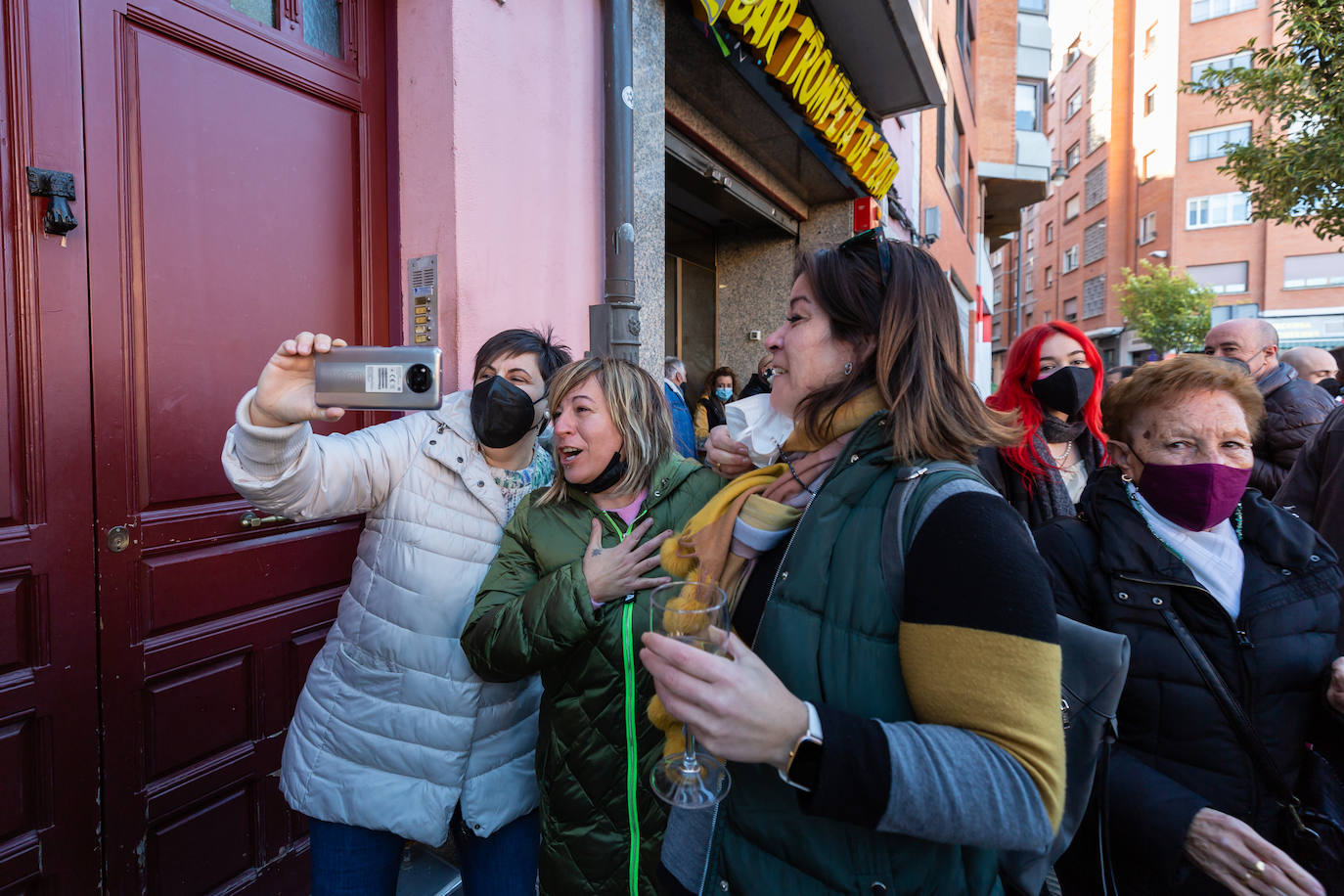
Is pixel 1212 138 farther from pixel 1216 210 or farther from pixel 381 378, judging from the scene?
pixel 381 378

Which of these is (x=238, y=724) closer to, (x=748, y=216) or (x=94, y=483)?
(x=94, y=483)

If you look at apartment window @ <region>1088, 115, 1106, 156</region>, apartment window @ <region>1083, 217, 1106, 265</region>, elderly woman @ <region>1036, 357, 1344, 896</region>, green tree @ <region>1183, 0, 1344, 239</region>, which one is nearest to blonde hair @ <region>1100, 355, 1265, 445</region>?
elderly woman @ <region>1036, 357, 1344, 896</region>

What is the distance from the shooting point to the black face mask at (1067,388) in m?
2.85

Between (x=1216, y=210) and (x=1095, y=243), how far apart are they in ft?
23.1

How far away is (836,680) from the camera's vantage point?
3.51ft

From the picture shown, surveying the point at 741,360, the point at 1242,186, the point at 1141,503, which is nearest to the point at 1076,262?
the point at 1242,186

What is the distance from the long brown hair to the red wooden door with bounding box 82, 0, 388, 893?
2.09 meters

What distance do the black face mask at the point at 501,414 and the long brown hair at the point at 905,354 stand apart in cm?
92

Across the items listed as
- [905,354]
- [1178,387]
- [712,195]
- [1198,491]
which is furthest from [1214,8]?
[905,354]

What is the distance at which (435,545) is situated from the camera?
6.16 feet

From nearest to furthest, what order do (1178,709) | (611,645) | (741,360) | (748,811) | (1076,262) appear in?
(748,811), (1178,709), (611,645), (741,360), (1076,262)

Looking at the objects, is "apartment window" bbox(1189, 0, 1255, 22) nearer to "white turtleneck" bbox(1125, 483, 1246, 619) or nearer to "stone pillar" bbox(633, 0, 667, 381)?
"stone pillar" bbox(633, 0, 667, 381)

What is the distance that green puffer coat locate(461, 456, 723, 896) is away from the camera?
1644 millimetres

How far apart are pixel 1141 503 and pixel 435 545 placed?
1907 mm
